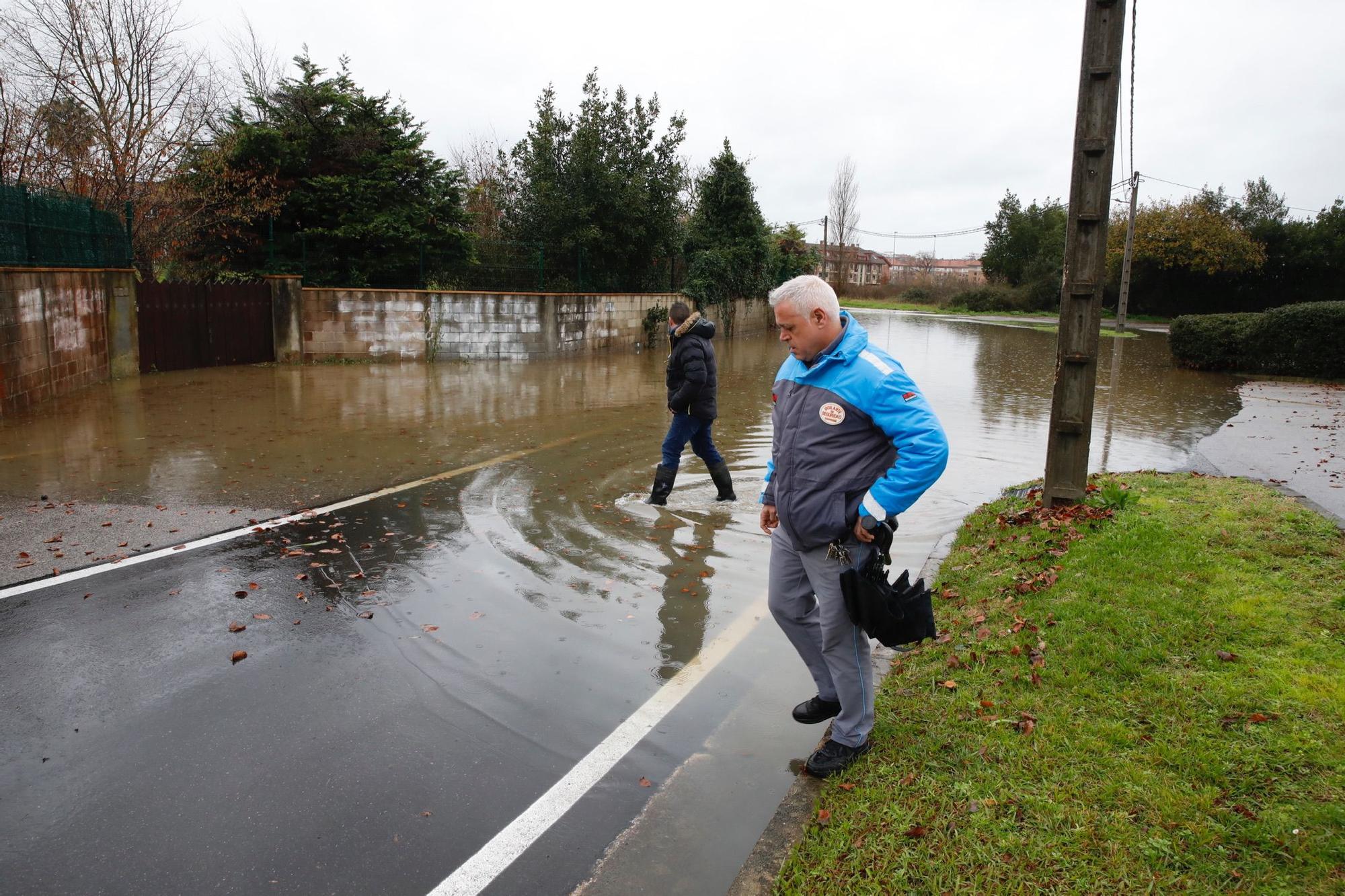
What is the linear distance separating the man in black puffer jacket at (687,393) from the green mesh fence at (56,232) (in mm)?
9441

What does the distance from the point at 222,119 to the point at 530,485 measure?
660 inches

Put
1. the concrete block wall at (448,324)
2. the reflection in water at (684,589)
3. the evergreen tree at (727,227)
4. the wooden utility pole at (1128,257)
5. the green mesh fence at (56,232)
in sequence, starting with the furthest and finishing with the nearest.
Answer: the wooden utility pole at (1128,257) < the evergreen tree at (727,227) < the concrete block wall at (448,324) < the green mesh fence at (56,232) < the reflection in water at (684,589)

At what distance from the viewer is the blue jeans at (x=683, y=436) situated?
7.84 metres

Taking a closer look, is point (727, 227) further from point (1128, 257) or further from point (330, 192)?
point (1128, 257)

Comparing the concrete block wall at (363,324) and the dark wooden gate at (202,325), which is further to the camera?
the concrete block wall at (363,324)

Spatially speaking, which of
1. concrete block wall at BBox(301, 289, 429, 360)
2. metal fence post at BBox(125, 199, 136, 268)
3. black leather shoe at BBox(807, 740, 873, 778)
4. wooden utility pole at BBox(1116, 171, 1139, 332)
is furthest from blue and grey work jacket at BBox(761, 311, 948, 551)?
wooden utility pole at BBox(1116, 171, 1139, 332)

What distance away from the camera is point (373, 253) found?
19.2 meters

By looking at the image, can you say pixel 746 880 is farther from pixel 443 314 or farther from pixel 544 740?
pixel 443 314

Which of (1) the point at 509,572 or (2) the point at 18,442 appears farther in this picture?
(2) the point at 18,442

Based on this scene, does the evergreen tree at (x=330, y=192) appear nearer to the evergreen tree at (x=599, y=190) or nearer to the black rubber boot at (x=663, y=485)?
the evergreen tree at (x=599, y=190)

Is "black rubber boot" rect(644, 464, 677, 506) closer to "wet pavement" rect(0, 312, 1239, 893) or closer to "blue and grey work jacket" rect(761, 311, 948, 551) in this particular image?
"wet pavement" rect(0, 312, 1239, 893)

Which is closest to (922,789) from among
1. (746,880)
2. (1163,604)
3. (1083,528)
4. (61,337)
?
(746,880)

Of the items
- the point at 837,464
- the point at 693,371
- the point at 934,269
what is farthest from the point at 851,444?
the point at 934,269

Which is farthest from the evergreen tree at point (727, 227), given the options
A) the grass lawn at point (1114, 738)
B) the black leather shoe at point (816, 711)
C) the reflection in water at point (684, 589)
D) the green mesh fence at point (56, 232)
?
the black leather shoe at point (816, 711)
